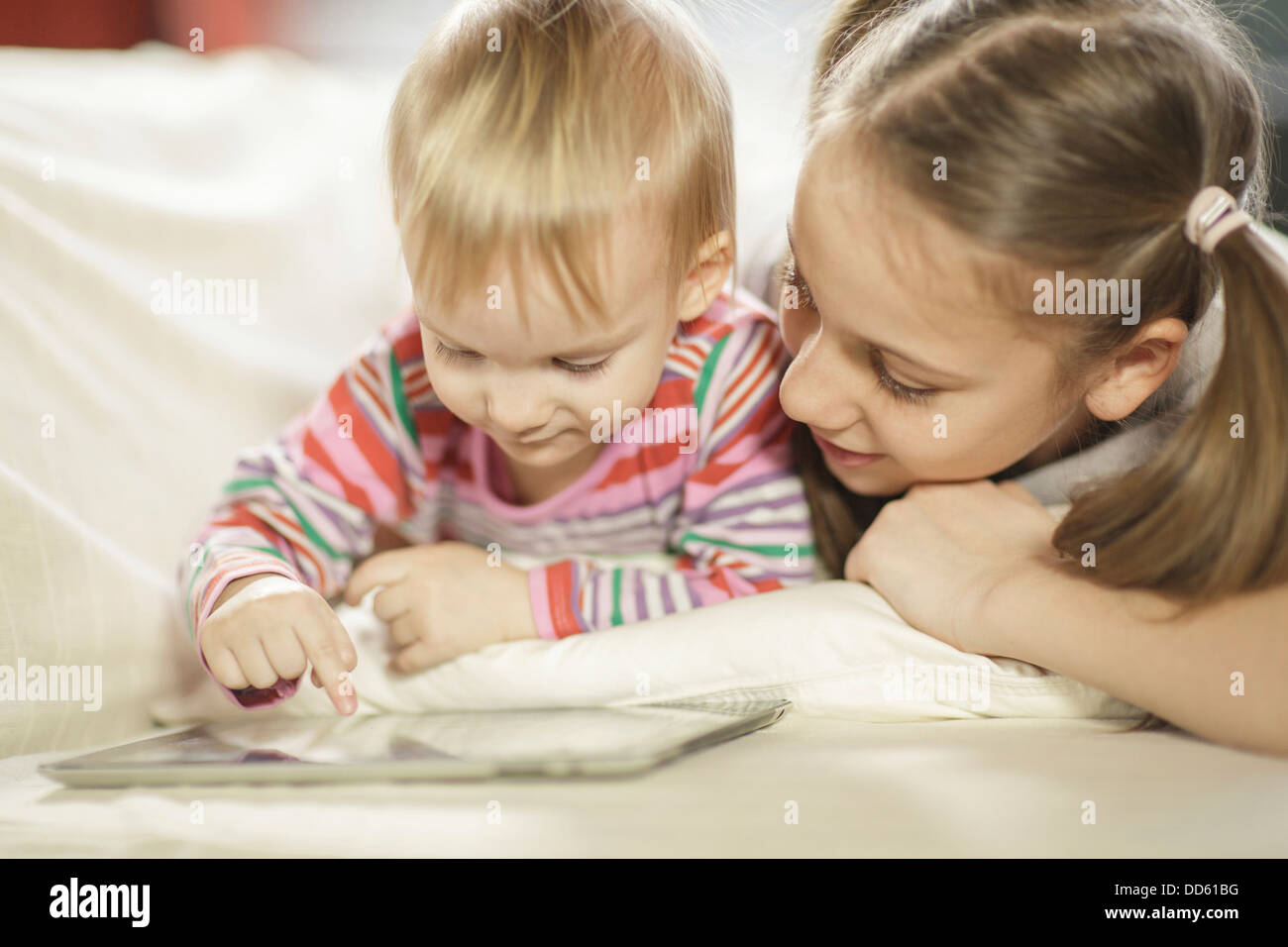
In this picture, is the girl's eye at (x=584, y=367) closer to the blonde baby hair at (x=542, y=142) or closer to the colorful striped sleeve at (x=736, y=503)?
the blonde baby hair at (x=542, y=142)

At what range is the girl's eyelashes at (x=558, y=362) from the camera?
2.81ft

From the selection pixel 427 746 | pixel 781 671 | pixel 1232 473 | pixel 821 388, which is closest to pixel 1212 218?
pixel 1232 473

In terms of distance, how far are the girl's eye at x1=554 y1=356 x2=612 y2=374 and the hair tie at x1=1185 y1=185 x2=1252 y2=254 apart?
1.39ft

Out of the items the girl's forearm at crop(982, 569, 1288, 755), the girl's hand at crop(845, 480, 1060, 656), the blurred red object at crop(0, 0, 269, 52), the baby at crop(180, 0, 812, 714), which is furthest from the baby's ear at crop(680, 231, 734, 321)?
the blurred red object at crop(0, 0, 269, 52)

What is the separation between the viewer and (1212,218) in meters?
0.78

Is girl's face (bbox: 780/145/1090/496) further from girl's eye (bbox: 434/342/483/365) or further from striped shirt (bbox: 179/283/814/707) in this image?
girl's eye (bbox: 434/342/483/365)

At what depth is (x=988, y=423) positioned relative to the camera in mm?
877

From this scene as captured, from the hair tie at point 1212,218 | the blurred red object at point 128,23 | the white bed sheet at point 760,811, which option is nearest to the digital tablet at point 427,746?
the white bed sheet at point 760,811

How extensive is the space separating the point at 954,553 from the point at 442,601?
0.41 meters

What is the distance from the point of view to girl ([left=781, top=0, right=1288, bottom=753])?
76cm
